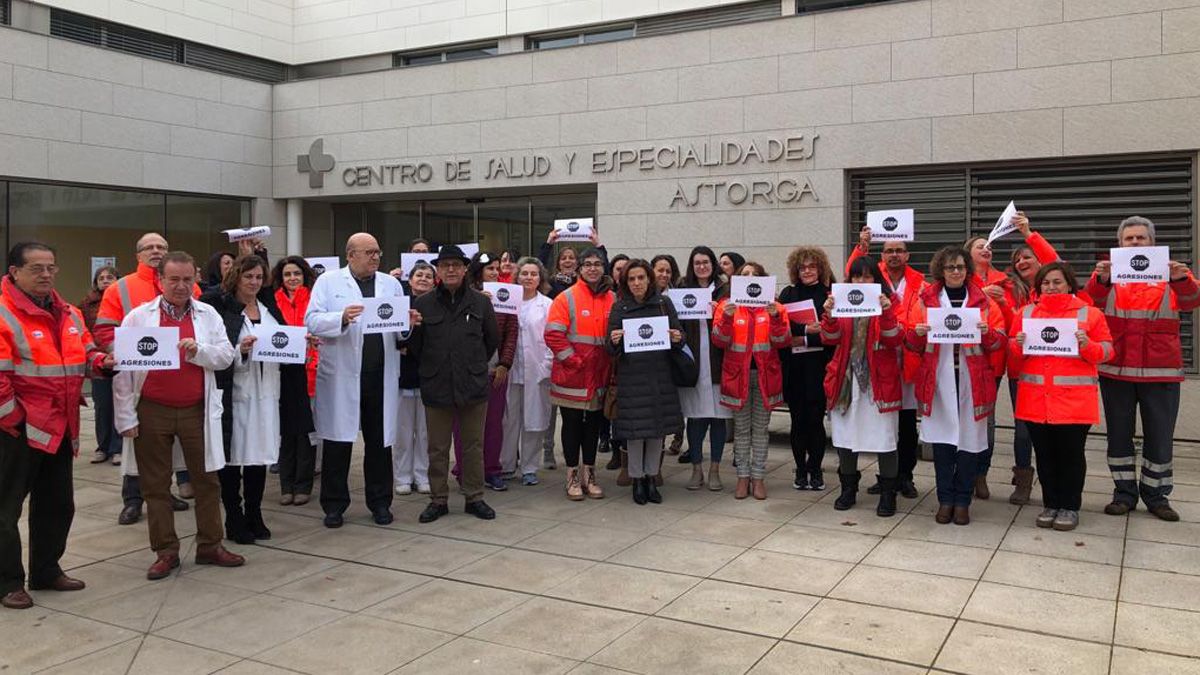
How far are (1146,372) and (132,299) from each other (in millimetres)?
7274

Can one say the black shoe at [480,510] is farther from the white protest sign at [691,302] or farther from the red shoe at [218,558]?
the white protest sign at [691,302]

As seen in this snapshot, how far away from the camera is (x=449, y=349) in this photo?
22.7 ft

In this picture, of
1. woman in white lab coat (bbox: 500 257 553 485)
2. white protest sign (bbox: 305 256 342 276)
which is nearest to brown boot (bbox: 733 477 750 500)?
woman in white lab coat (bbox: 500 257 553 485)

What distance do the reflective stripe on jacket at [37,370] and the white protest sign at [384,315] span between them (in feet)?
5.86

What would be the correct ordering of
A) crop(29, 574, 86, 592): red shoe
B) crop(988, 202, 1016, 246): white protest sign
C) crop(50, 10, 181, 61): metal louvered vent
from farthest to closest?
crop(50, 10, 181, 61): metal louvered vent → crop(988, 202, 1016, 246): white protest sign → crop(29, 574, 86, 592): red shoe

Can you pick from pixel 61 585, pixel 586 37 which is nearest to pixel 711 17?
pixel 586 37

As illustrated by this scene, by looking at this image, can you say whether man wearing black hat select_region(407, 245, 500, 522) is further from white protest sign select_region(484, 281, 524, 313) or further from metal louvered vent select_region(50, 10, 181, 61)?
metal louvered vent select_region(50, 10, 181, 61)

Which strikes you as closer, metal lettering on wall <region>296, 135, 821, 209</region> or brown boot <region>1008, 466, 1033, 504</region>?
brown boot <region>1008, 466, 1033, 504</region>

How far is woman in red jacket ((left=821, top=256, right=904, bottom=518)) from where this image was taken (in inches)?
273

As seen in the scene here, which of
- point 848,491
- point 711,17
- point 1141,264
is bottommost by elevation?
point 848,491

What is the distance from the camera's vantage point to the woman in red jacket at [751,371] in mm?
7477

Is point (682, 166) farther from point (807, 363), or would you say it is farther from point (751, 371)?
point (751, 371)

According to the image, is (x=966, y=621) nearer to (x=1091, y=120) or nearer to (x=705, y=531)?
(x=705, y=531)

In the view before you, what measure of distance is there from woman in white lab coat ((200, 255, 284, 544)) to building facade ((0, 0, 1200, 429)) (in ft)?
24.7
